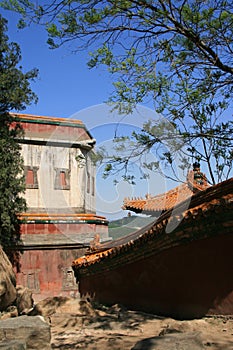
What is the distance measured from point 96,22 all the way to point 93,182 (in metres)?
14.4

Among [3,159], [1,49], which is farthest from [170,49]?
[1,49]

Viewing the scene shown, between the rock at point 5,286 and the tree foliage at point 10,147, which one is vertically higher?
the tree foliage at point 10,147

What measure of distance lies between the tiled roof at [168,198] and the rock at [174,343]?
699 centimetres

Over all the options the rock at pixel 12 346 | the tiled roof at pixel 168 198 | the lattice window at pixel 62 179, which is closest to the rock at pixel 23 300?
the tiled roof at pixel 168 198

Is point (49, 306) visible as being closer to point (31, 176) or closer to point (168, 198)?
point (168, 198)

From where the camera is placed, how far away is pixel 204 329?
4.65m

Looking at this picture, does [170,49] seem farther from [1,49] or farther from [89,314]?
[1,49]

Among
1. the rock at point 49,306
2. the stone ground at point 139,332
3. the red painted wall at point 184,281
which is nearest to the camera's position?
the stone ground at point 139,332

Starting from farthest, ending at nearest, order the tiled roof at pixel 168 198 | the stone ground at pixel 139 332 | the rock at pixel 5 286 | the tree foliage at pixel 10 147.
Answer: the tree foliage at pixel 10 147, the tiled roof at pixel 168 198, the rock at pixel 5 286, the stone ground at pixel 139 332

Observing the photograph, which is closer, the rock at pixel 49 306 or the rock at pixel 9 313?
the rock at pixel 49 306

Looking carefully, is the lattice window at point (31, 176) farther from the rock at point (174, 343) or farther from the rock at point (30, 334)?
the rock at point (174, 343)

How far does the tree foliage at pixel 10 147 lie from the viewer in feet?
46.4

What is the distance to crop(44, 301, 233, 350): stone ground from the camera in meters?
3.40

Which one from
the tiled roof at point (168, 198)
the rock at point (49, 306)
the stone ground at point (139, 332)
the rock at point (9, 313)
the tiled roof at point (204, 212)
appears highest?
the tiled roof at point (168, 198)
